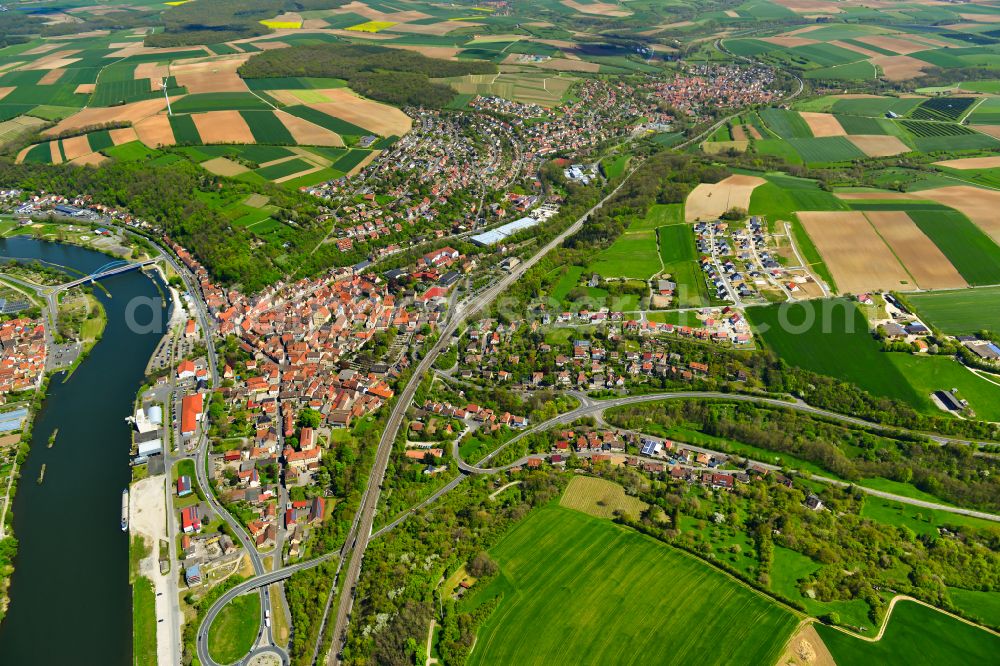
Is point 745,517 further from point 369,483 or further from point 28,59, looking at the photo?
point 28,59

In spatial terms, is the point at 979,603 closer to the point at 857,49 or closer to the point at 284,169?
the point at 284,169

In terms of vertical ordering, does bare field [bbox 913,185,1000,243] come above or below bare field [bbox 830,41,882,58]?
below

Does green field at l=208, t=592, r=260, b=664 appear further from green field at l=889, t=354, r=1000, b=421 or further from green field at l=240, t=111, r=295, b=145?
green field at l=240, t=111, r=295, b=145

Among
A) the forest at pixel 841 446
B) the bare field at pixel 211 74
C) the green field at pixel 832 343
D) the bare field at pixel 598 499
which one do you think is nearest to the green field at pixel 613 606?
the bare field at pixel 598 499

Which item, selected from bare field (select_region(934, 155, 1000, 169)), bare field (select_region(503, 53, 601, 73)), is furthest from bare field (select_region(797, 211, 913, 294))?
bare field (select_region(503, 53, 601, 73))

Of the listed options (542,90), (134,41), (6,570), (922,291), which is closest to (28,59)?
(134,41)

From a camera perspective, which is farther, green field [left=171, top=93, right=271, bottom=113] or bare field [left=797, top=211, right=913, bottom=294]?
green field [left=171, top=93, right=271, bottom=113]

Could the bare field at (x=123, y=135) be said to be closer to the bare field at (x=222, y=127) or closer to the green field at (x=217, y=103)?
the bare field at (x=222, y=127)

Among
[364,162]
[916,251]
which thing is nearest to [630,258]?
[916,251]
